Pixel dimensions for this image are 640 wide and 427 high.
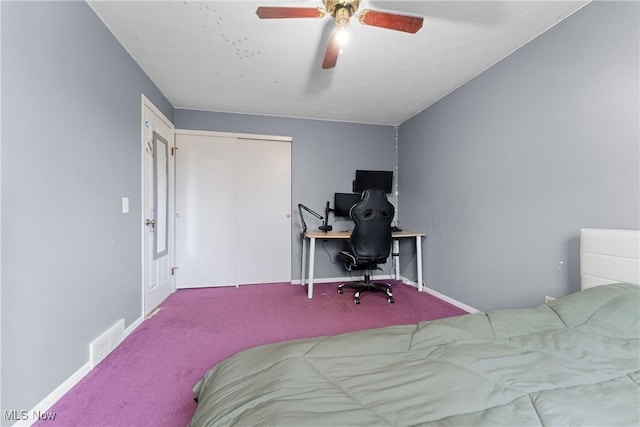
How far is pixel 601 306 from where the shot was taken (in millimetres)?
1047

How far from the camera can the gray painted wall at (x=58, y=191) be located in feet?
3.69

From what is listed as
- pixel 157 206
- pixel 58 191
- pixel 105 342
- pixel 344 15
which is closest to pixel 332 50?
pixel 344 15

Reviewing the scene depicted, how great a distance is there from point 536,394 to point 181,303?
10.1 feet

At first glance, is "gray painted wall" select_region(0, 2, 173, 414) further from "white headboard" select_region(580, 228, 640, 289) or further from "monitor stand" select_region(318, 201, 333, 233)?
"white headboard" select_region(580, 228, 640, 289)

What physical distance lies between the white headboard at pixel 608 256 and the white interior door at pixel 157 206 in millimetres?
3349

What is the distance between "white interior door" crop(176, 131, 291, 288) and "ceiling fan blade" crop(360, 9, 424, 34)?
7.44 ft

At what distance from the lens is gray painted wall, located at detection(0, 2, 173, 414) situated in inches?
44.3

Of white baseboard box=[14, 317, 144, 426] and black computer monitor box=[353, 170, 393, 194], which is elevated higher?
black computer monitor box=[353, 170, 393, 194]

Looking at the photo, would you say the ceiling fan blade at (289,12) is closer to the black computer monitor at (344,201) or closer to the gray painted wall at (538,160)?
the gray painted wall at (538,160)

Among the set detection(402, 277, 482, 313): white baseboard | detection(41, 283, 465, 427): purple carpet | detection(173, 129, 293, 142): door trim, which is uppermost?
detection(173, 129, 293, 142): door trim

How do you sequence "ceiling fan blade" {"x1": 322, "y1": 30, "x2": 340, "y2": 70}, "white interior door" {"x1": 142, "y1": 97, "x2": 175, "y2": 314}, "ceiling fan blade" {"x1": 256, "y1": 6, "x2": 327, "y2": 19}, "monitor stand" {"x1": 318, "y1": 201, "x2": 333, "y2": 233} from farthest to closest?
1. "monitor stand" {"x1": 318, "y1": 201, "x2": 333, "y2": 233}
2. "white interior door" {"x1": 142, "y1": 97, "x2": 175, "y2": 314}
3. "ceiling fan blade" {"x1": 322, "y1": 30, "x2": 340, "y2": 70}
4. "ceiling fan blade" {"x1": 256, "y1": 6, "x2": 327, "y2": 19}

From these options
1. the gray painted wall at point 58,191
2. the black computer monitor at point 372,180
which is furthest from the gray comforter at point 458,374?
the black computer monitor at point 372,180

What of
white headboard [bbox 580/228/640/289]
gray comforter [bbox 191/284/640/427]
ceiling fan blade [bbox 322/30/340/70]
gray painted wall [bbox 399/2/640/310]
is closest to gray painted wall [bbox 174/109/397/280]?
gray painted wall [bbox 399/2/640/310]

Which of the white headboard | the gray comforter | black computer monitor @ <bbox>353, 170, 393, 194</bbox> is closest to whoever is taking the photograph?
the gray comforter
